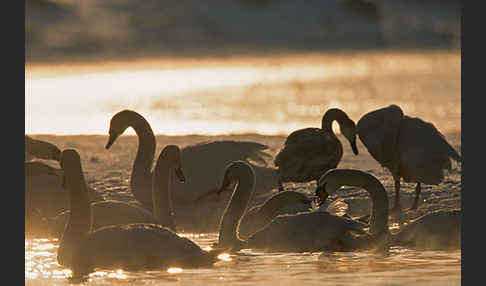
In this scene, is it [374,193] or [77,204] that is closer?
[77,204]

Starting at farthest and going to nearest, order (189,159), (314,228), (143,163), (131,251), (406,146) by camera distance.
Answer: (189,159) < (406,146) < (143,163) < (314,228) < (131,251)

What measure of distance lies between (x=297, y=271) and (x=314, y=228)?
48.5 inches

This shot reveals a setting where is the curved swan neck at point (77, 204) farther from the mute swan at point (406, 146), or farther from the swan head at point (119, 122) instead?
the mute swan at point (406, 146)

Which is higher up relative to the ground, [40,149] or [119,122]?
[119,122]

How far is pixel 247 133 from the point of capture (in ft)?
65.6

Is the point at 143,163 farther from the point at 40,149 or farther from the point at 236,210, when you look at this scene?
the point at 236,210

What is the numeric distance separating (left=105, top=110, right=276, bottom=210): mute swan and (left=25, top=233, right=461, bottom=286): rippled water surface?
2.86 m

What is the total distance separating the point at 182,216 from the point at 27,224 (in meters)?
1.95

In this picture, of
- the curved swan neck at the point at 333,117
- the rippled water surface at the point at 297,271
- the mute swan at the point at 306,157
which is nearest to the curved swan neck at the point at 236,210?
the rippled water surface at the point at 297,271

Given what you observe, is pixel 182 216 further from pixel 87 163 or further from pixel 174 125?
pixel 174 125

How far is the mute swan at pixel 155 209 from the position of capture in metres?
10.5

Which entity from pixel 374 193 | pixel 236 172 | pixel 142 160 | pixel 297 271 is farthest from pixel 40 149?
pixel 297 271

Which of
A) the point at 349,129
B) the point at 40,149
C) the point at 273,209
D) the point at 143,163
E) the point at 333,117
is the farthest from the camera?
the point at 333,117

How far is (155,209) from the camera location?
11.0m
